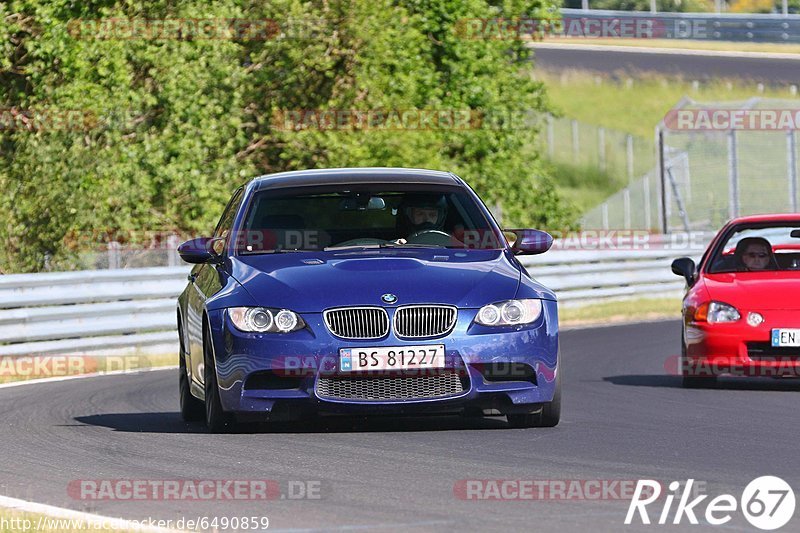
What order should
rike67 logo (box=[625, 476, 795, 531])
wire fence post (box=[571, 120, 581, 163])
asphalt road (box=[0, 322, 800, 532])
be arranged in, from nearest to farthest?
rike67 logo (box=[625, 476, 795, 531]), asphalt road (box=[0, 322, 800, 532]), wire fence post (box=[571, 120, 581, 163])

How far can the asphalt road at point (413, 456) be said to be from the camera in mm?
6812

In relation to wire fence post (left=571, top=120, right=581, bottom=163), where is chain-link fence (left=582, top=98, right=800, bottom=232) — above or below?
above

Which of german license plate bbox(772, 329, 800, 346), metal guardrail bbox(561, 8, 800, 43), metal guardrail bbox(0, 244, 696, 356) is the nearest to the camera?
german license plate bbox(772, 329, 800, 346)

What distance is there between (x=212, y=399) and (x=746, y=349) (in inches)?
193

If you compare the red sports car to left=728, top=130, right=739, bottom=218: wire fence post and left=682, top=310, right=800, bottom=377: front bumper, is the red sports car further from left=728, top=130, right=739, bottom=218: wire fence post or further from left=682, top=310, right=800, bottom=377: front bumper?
left=728, top=130, right=739, bottom=218: wire fence post

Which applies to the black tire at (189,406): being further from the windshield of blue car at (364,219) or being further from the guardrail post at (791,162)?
the guardrail post at (791,162)

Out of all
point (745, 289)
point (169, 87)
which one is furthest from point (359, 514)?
point (169, 87)

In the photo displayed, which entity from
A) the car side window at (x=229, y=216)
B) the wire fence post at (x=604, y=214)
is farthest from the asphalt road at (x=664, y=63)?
the car side window at (x=229, y=216)

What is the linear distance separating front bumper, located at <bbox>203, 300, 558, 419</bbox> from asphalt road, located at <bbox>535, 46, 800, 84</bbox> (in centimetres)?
5017

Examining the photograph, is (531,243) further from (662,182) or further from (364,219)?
(662,182)

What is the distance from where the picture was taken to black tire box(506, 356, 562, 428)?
962 cm

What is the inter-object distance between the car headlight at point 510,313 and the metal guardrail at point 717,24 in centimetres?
5033

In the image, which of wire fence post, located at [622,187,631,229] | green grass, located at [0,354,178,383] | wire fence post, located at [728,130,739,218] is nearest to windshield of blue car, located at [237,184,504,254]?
green grass, located at [0,354,178,383]

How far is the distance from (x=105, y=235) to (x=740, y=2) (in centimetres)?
5104
